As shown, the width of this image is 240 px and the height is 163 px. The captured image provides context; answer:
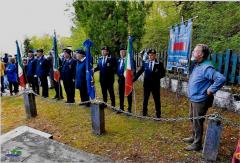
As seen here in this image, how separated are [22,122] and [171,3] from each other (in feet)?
34.6

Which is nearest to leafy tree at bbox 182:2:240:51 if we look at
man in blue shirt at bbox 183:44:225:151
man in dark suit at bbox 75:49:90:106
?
man in blue shirt at bbox 183:44:225:151

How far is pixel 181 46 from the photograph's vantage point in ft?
23.9

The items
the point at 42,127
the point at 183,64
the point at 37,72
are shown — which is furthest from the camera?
the point at 37,72

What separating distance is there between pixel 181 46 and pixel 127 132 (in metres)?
2.70

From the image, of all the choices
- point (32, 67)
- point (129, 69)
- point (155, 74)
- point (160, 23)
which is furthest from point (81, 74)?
point (160, 23)

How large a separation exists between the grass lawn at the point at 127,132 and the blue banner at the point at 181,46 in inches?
62.0

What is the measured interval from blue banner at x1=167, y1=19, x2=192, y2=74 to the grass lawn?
1.57m

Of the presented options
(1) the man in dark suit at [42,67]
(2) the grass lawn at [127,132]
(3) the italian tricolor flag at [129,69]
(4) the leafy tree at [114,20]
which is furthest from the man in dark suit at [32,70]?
(3) the italian tricolor flag at [129,69]

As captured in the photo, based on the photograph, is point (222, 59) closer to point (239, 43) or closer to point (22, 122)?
point (239, 43)

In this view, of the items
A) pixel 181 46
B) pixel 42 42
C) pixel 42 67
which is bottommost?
pixel 42 42

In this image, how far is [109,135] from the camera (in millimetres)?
6621

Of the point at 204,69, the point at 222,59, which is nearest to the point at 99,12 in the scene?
the point at 222,59

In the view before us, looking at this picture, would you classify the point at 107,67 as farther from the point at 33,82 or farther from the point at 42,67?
the point at 33,82

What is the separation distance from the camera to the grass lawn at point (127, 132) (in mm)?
5531
